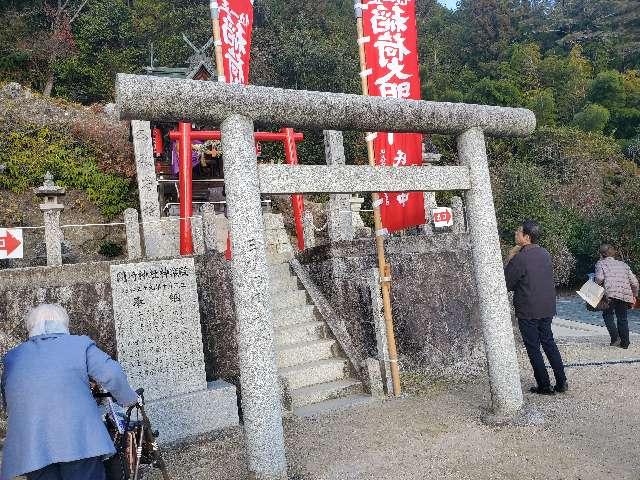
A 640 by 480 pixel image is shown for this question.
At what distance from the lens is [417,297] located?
7840 mm

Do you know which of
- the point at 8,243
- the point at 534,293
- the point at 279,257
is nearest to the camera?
the point at 534,293

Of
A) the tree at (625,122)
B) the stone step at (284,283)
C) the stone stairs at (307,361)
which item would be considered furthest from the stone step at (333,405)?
the tree at (625,122)

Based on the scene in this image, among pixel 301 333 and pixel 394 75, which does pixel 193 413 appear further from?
pixel 394 75

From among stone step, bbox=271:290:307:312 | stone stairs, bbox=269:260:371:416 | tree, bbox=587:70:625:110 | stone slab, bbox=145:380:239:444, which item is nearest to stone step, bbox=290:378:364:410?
stone stairs, bbox=269:260:371:416

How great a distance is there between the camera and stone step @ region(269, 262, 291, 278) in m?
8.51

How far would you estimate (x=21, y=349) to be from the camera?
2.75 meters

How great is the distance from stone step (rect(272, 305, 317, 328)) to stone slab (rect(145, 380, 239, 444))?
195cm

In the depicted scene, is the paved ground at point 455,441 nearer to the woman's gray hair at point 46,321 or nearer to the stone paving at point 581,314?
the woman's gray hair at point 46,321

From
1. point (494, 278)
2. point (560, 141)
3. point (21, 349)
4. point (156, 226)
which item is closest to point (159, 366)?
→ point (21, 349)

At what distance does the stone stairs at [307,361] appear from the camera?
607 centimetres

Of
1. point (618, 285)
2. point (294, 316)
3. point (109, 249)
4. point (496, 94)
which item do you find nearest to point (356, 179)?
point (294, 316)

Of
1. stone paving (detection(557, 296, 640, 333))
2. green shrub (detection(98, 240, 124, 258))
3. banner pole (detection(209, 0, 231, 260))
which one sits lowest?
stone paving (detection(557, 296, 640, 333))

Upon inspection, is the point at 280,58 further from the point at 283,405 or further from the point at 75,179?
the point at 283,405

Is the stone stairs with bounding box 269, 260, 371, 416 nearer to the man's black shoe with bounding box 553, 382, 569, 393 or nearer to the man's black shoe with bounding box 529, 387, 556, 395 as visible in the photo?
the man's black shoe with bounding box 529, 387, 556, 395
